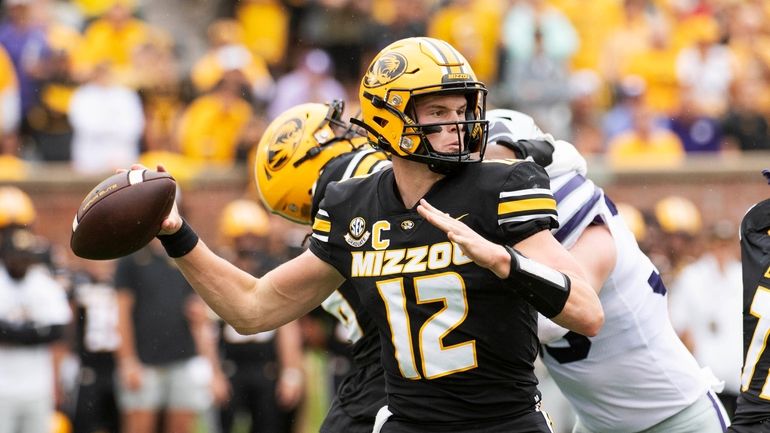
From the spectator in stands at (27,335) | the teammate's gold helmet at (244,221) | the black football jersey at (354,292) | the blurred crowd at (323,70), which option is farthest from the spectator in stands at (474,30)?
the black football jersey at (354,292)

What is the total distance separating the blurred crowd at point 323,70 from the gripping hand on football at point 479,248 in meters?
7.33

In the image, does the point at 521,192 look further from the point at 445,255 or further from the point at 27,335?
the point at 27,335

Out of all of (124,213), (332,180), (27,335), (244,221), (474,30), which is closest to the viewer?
(124,213)

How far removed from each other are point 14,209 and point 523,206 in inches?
270

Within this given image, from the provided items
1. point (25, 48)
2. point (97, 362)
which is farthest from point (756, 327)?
point (25, 48)

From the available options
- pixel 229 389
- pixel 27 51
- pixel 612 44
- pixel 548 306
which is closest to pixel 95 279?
pixel 229 389

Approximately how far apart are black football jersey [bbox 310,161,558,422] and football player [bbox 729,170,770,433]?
2.36 ft

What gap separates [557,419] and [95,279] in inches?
145

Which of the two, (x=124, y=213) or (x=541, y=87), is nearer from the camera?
(x=124, y=213)

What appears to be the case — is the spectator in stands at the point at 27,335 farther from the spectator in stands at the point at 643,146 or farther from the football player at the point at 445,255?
the football player at the point at 445,255

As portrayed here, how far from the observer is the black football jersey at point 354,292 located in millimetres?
4926

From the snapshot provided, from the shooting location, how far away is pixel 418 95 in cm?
395

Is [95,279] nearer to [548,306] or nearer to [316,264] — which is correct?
[316,264]

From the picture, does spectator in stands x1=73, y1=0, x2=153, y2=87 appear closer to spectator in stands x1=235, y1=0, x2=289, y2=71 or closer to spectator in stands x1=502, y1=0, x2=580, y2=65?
spectator in stands x1=235, y1=0, x2=289, y2=71
